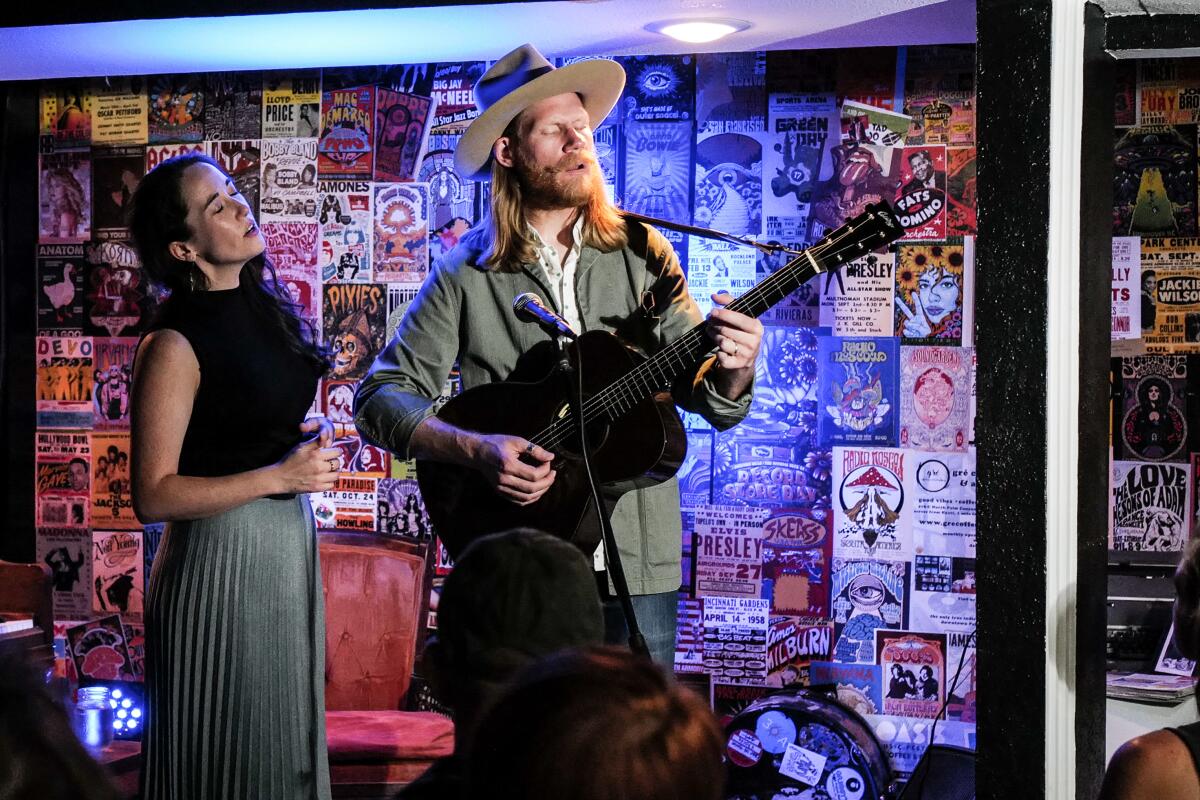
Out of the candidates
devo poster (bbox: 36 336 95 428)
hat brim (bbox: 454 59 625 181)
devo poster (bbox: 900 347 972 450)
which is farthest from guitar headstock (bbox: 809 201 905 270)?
devo poster (bbox: 36 336 95 428)

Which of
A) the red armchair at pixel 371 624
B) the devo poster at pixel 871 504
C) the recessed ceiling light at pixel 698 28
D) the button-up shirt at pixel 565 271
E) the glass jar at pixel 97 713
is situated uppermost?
the recessed ceiling light at pixel 698 28

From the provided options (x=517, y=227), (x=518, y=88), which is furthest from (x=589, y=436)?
(x=518, y=88)

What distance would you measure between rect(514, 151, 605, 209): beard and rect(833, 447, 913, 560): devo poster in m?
1.31

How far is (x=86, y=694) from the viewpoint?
14.4 ft

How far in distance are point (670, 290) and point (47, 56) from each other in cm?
226

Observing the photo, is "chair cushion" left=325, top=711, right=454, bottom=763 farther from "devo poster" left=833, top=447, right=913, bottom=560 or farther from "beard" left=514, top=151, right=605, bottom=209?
"beard" left=514, top=151, right=605, bottom=209

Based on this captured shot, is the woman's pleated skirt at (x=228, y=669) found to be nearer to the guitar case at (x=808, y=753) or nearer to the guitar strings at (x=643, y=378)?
the guitar strings at (x=643, y=378)

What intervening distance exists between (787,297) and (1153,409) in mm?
1164

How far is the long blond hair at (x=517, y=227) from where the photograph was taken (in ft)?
10.5

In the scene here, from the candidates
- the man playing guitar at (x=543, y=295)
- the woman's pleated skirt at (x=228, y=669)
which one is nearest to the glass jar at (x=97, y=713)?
the woman's pleated skirt at (x=228, y=669)

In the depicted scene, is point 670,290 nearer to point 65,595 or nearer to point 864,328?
point 864,328

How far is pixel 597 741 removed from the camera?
1.17 meters

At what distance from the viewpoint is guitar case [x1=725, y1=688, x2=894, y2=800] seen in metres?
3.71

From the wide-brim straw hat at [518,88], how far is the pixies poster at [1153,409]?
1814mm
